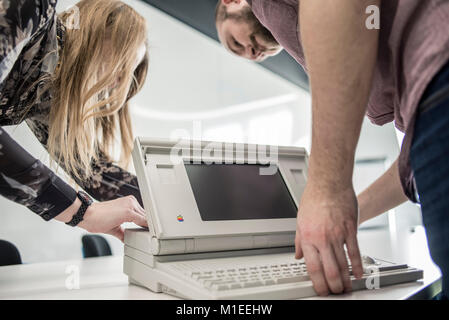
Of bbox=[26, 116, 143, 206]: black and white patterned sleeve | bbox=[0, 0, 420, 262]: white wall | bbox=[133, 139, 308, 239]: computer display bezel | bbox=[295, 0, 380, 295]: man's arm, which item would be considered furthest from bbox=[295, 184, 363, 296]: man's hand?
bbox=[0, 0, 420, 262]: white wall

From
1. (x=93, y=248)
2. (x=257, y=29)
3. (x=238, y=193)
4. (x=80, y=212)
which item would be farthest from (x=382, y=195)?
(x=93, y=248)

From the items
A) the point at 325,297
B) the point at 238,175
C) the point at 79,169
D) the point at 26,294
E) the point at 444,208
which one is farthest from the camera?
the point at 79,169

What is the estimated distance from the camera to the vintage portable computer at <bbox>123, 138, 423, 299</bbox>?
0.57 meters

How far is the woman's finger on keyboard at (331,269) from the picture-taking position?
528 millimetres

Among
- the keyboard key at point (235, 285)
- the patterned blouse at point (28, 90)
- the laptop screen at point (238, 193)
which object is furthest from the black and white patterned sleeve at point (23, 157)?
the keyboard key at point (235, 285)

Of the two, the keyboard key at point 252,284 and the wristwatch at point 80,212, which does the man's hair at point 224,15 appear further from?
the keyboard key at point 252,284

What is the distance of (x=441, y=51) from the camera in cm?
44

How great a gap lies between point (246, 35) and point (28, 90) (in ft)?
2.23

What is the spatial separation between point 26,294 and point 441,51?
2.64ft

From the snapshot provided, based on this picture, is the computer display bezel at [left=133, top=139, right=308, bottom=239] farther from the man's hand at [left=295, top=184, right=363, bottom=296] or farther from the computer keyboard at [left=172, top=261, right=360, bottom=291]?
the man's hand at [left=295, top=184, right=363, bottom=296]

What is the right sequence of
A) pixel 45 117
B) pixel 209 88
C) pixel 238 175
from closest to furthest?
pixel 238 175, pixel 45 117, pixel 209 88

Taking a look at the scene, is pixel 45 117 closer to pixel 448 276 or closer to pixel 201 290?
pixel 201 290

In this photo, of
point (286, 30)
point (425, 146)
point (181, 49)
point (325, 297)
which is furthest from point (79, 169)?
point (181, 49)

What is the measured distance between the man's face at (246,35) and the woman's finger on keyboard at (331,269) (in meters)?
0.85
